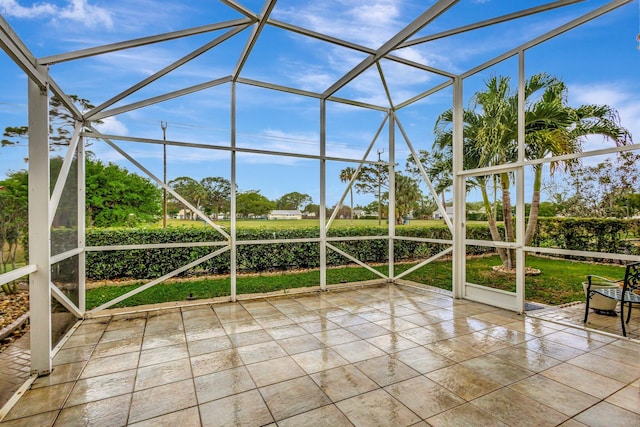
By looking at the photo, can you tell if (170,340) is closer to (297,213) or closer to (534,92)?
(297,213)

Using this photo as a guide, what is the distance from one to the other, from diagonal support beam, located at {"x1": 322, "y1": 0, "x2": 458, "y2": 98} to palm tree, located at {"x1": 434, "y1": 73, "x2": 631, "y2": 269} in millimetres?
1835

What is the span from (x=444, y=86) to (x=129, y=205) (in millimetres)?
5734

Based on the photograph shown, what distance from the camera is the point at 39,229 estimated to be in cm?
274

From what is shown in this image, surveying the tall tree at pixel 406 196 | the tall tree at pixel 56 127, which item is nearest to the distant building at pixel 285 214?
the tall tree at pixel 406 196

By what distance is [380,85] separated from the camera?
5781 millimetres

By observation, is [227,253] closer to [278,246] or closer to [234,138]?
[278,246]

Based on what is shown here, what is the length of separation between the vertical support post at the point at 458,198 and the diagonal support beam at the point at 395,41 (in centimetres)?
161

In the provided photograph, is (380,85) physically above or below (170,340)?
above

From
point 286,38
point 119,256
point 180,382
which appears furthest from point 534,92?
point 119,256

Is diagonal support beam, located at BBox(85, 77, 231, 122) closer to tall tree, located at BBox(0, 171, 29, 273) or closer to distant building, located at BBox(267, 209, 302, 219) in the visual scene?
tall tree, located at BBox(0, 171, 29, 273)

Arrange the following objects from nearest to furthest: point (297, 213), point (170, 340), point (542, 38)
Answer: point (170, 340), point (542, 38), point (297, 213)

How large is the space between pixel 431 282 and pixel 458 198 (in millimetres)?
2306

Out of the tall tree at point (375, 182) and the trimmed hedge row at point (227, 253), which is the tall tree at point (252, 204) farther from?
the tall tree at point (375, 182)

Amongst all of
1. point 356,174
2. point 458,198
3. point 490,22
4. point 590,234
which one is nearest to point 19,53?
point 490,22
